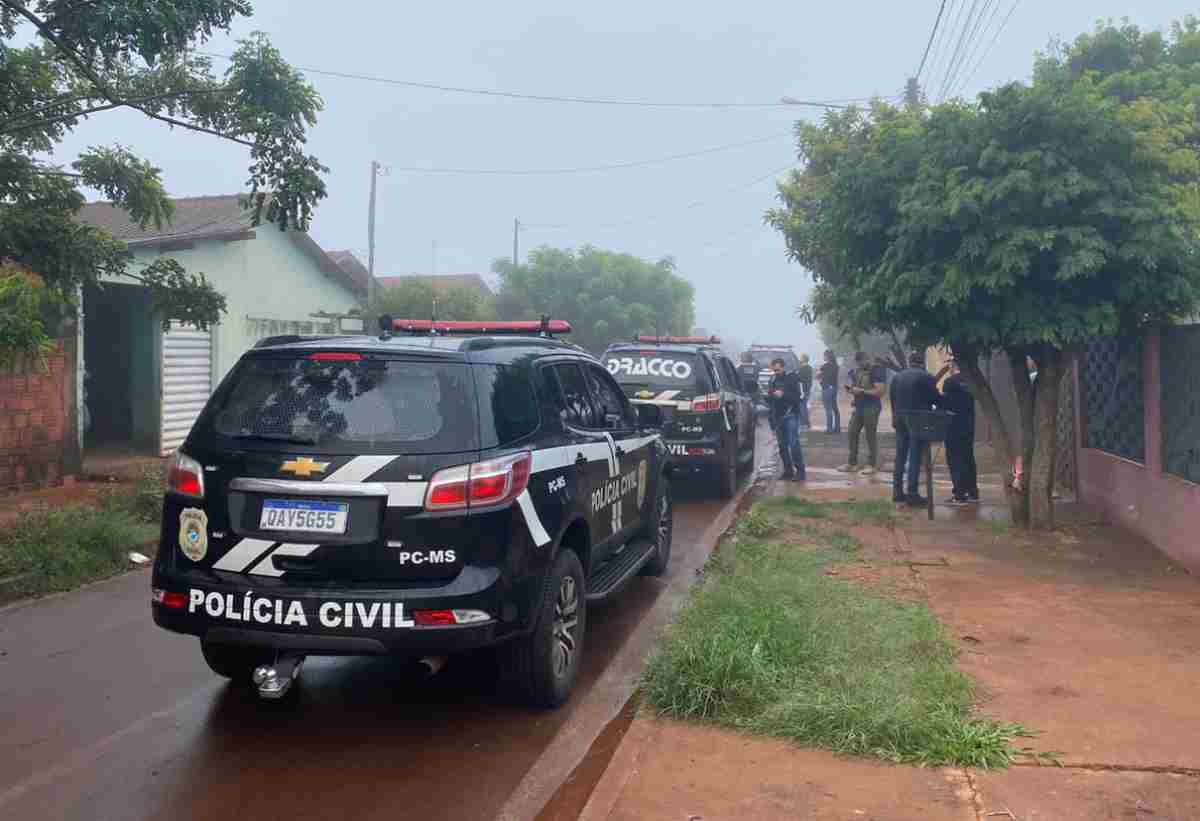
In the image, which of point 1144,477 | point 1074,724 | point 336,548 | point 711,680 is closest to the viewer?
point 336,548

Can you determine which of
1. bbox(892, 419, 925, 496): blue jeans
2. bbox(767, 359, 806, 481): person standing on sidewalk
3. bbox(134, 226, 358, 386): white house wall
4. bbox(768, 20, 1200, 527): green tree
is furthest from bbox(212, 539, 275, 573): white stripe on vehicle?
bbox(134, 226, 358, 386): white house wall

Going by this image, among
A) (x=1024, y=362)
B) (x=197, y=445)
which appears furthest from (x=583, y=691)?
(x=1024, y=362)

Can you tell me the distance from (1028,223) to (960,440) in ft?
13.1

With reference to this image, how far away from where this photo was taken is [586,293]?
4372cm

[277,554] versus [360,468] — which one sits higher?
[360,468]

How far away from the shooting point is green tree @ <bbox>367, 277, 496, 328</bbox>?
29375mm

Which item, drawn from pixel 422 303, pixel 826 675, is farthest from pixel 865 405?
pixel 422 303

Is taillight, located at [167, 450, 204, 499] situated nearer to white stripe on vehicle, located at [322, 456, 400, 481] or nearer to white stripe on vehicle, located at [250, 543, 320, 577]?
white stripe on vehicle, located at [250, 543, 320, 577]

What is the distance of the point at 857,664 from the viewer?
557 cm

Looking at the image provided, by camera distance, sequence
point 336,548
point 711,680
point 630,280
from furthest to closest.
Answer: point 630,280 → point 711,680 → point 336,548

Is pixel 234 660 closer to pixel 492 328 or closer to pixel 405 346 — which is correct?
pixel 405 346

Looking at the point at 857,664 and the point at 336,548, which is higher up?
the point at 336,548

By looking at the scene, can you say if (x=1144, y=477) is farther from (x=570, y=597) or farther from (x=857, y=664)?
(x=570, y=597)

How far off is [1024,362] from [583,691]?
5751 millimetres
